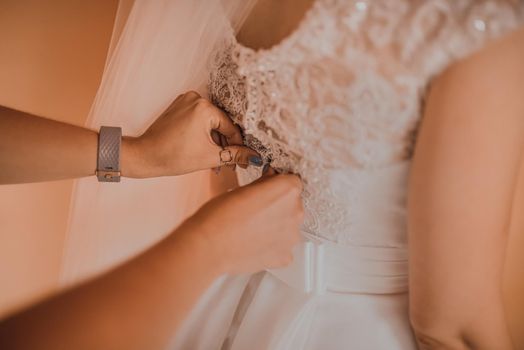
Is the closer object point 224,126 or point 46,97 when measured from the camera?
point 224,126

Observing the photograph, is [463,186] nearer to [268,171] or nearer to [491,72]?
[491,72]

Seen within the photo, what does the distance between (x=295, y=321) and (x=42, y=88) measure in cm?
98

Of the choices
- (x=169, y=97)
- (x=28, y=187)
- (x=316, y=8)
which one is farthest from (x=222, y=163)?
(x=28, y=187)

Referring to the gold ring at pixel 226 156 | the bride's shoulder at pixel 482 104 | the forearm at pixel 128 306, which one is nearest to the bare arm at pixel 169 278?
the forearm at pixel 128 306

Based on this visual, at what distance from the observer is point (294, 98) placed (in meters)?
0.52

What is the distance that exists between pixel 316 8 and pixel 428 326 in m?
0.46

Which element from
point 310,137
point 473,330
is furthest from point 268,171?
point 473,330

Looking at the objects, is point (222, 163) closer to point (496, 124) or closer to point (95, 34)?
point (496, 124)

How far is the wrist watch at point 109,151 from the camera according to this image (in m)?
0.71

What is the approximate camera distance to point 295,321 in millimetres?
674

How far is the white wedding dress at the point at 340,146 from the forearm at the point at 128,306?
0.68 ft

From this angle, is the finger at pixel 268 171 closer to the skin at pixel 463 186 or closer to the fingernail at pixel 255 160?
the fingernail at pixel 255 160

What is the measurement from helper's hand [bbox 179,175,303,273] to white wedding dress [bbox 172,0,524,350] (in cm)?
6

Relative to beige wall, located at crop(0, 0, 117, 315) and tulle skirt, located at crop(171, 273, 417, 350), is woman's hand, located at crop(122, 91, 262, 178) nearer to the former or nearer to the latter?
tulle skirt, located at crop(171, 273, 417, 350)
